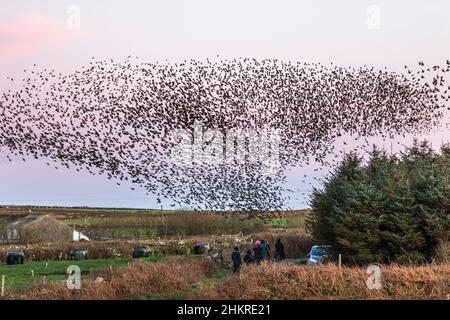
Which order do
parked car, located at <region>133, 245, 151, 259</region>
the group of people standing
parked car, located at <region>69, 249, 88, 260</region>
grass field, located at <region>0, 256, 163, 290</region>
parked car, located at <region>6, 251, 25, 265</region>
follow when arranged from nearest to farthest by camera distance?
1. the group of people standing
2. grass field, located at <region>0, 256, 163, 290</region>
3. parked car, located at <region>6, 251, 25, 265</region>
4. parked car, located at <region>133, 245, 151, 259</region>
5. parked car, located at <region>69, 249, 88, 260</region>

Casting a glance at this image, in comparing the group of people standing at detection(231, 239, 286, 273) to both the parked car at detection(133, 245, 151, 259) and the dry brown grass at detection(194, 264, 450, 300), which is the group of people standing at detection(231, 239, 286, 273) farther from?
the parked car at detection(133, 245, 151, 259)

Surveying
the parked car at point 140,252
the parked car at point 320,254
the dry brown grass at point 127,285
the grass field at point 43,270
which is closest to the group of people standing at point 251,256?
the parked car at point 320,254

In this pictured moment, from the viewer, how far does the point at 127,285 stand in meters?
28.4

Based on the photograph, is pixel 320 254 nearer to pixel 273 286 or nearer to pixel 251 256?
pixel 251 256

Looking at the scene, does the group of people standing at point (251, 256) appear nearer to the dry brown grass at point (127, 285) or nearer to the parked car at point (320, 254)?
the parked car at point (320, 254)

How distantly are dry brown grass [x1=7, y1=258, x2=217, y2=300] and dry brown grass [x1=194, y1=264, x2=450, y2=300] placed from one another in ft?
9.64

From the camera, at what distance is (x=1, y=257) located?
58.7 meters

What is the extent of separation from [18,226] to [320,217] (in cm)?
4948

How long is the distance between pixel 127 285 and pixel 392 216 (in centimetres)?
1508

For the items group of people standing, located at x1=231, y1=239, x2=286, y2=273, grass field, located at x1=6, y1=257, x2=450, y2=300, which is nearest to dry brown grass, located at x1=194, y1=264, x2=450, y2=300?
grass field, located at x1=6, y1=257, x2=450, y2=300

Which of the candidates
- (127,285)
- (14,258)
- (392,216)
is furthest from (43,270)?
(392,216)

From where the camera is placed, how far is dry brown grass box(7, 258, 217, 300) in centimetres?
2720
